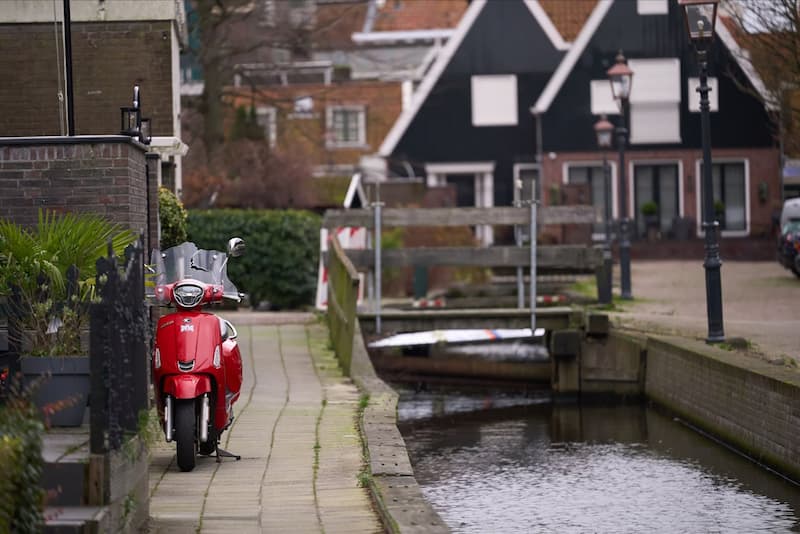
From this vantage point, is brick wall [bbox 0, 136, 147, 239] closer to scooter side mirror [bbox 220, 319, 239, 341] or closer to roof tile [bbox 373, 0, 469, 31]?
scooter side mirror [bbox 220, 319, 239, 341]

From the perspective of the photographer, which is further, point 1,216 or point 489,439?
point 489,439

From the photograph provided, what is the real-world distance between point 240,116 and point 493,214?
15935 millimetres

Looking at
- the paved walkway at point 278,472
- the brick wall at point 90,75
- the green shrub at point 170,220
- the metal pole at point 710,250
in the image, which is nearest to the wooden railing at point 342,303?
the paved walkway at point 278,472

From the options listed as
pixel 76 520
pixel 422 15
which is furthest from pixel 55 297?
pixel 422 15

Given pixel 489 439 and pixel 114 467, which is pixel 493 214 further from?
pixel 114 467

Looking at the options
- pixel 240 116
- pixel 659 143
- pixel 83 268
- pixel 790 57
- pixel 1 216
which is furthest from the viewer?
pixel 659 143

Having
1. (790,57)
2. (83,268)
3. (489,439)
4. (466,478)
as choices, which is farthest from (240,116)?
(83,268)

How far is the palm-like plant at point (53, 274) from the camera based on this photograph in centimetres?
864

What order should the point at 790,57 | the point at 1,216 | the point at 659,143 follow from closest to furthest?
the point at 1,216 → the point at 790,57 → the point at 659,143

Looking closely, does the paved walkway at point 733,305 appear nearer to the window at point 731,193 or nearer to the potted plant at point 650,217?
the potted plant at point 650,217

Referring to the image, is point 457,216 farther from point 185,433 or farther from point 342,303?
point 185,433

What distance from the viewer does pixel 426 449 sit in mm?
15125

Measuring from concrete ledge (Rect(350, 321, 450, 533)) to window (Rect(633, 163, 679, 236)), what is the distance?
1321 inches

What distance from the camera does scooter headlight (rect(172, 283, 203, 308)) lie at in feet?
33.2
